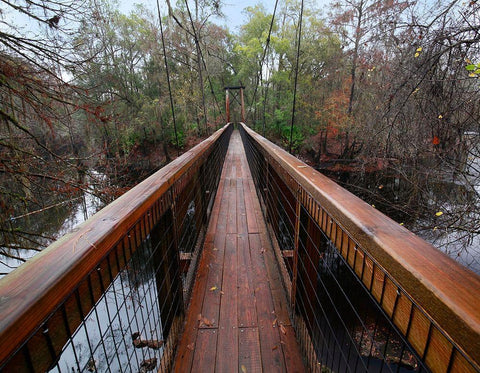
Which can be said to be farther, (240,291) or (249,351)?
(240,291)

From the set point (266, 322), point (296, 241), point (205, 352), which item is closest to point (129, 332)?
point (205, 352)

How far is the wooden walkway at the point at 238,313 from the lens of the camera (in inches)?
47.9

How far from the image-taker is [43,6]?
2.50 meters

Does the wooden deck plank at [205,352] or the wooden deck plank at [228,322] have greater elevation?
the wooden deck plank at [205,352]

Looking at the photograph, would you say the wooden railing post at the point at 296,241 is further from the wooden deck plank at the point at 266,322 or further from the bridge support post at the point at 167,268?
the bridge support post at the point at 167,268

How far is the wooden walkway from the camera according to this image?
4.00 feet

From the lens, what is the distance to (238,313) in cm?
151

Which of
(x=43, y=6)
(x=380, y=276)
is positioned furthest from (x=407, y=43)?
(x=43, y=6)

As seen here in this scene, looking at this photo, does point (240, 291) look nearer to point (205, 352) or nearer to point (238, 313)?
point (238, 313)

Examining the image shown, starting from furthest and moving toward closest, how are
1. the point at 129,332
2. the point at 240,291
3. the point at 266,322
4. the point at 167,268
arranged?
the point at 129,332 → the point at 240,291 → the point at 266,322 → the point at 167,268

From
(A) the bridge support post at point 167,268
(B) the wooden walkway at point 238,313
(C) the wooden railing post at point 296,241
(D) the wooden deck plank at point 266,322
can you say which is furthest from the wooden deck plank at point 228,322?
(C) the wooden railing post at point 296,241

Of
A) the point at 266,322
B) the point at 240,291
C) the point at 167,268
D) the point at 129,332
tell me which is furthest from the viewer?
the point at 129,332

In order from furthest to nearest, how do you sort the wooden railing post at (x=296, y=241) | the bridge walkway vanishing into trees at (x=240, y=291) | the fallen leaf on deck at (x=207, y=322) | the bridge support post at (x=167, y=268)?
1. the fallen leaf on deck at (x=207, y=322)
2. the wooden railing post at (x=296, y=241)
3. the bridge support post at (x=167, y=268)
4. the bridge walkway vanishing into trees at (x=240, y=291)

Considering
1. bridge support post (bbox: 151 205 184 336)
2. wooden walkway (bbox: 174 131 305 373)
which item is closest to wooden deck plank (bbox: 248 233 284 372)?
wooden walkway (bbox: 174 131 305 373)
